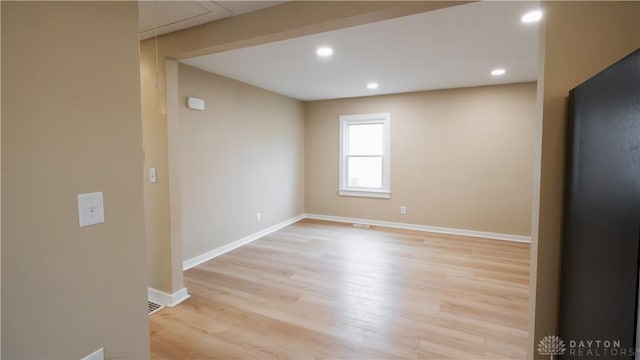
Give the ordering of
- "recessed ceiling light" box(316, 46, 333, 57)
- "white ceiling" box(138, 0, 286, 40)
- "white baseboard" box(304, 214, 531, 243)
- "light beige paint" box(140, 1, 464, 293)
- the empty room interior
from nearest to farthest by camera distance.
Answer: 1. the empty room interior
2. "light beige paint" box(140, 1, 464, 293)
3. "white ceiling" box(138, 0, 286, 40)
4. "recessed ceiling light" box(316, 46, 333, 57)
5. "white baseboard" box(304, 214, 531, 243)

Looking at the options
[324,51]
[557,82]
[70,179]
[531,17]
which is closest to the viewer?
[70,179]

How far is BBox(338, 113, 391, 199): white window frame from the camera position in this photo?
5.31 metres

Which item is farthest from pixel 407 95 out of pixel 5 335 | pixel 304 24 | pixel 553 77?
pixel 5 335

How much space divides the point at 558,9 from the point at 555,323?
1.39 metres

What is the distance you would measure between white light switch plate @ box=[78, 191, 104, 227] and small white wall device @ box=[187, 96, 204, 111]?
8.70 feet

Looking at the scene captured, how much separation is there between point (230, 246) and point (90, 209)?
3281 millimetres

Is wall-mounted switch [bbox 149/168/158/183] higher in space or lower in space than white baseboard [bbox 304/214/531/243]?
higher

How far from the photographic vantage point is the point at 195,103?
3.50m

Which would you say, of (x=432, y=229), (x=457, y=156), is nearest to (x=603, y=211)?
(x=457, y=156)

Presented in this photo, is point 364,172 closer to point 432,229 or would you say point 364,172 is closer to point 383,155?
point 383,155

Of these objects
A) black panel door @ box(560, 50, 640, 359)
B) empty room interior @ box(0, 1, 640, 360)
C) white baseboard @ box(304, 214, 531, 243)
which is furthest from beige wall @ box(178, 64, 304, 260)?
black panel door @ box(560, 50, 640, 359)

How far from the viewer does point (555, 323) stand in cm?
134

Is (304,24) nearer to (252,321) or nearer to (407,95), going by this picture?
(252,321)

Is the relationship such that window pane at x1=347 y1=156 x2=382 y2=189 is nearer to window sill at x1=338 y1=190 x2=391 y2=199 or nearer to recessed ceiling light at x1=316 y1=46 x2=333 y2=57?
window sill at x1=338 y1=190 x2=391 y2=199
